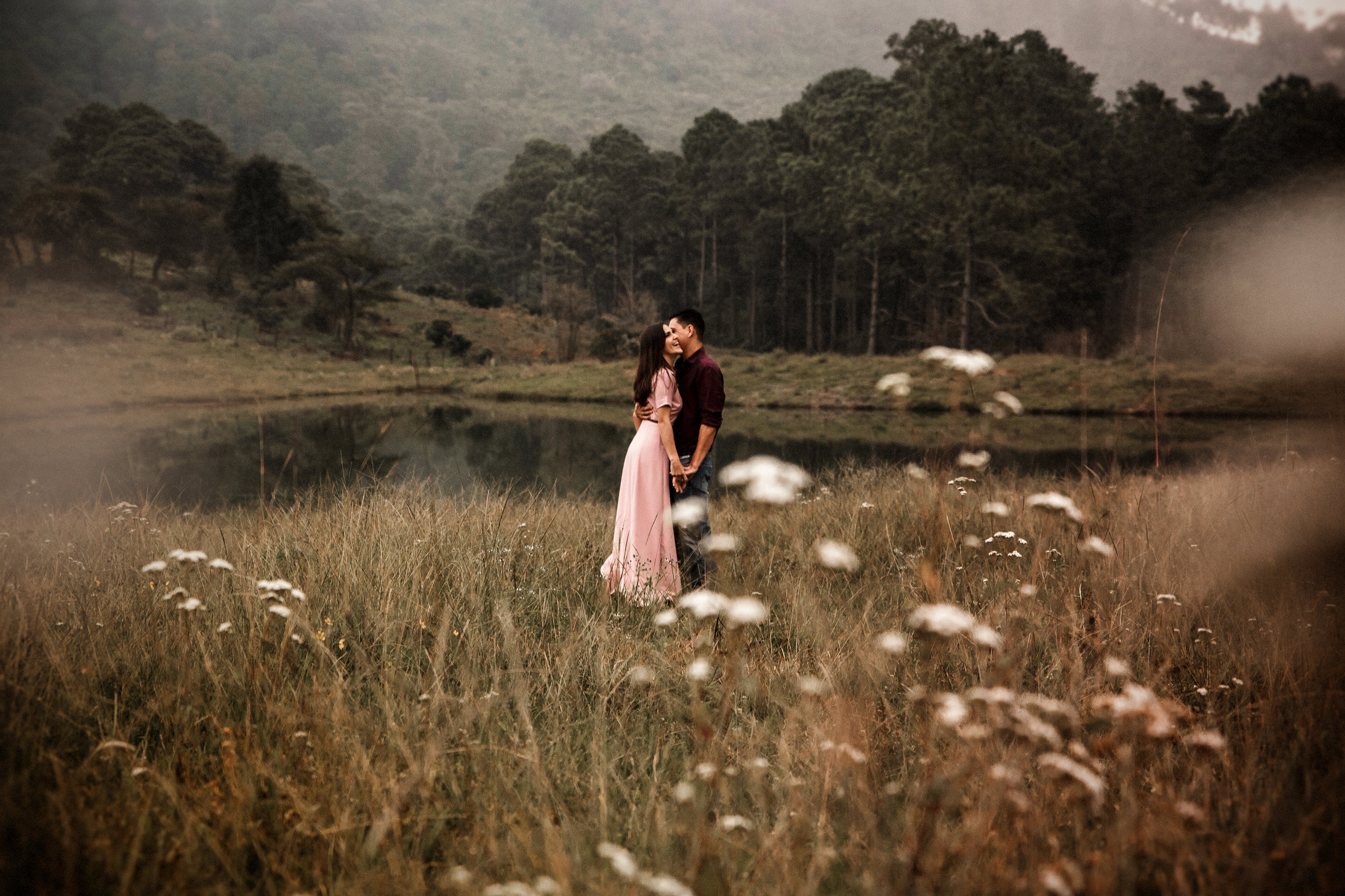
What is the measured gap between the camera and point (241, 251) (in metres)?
48.4

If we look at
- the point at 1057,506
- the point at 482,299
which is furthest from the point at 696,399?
the point at 482,299

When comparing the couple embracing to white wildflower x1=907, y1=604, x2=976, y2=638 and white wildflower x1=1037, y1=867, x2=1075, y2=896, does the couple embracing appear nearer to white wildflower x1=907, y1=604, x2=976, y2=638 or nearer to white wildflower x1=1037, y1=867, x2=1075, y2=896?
white wildflower x1=907, y1=604, x2=976, y2=638

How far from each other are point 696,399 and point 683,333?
0.46 metres

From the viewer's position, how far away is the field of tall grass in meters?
1.68

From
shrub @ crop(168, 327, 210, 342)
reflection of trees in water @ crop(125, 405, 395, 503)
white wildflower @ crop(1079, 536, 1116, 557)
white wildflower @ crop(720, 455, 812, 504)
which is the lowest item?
reflection of trees in water @ crop(125, 405, 395, 503)

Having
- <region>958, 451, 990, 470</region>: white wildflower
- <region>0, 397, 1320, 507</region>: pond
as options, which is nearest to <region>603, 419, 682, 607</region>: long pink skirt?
<region>0, 397, 1320, 507</region>: pond

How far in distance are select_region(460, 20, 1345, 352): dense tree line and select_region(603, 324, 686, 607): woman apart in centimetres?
2343

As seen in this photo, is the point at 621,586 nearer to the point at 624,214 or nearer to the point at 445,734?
the point at 445,734

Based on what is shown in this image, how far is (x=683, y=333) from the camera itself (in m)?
4.77

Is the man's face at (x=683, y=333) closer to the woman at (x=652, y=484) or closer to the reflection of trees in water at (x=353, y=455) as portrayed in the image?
the woman at (x=652, y=484)

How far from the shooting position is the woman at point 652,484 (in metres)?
4.68

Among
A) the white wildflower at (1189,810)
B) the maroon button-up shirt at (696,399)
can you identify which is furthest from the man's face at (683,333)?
the white wildflower at (1189,810)

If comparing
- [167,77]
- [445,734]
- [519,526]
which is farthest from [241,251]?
[167,77]

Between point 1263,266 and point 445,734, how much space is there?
1583 inches
